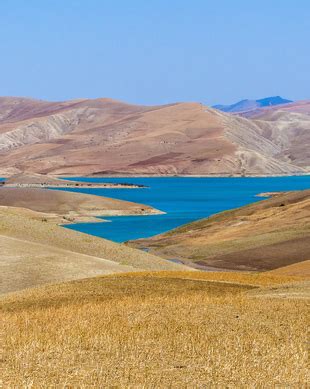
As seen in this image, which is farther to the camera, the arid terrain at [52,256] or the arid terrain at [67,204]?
the arid terrain at [67,204]

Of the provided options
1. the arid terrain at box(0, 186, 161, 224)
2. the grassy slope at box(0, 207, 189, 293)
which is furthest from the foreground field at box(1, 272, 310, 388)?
the arid terrain at box(0, 186, 161, 224)

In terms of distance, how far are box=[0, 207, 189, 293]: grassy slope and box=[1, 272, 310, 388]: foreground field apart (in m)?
15.6

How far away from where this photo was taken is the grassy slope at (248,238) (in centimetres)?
7231

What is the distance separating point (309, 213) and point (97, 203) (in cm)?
6994

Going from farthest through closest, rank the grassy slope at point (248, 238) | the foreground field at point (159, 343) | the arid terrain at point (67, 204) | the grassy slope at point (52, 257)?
the arid terrain at point (67, 204) → the grassy slope at point (248, 238) → the grassy slope at point (52, 257) → the foreground field at point (159, 343)

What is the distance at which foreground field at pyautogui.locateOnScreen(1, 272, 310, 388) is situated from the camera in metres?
13.3

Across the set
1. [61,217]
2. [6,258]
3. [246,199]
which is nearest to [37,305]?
[6,258]

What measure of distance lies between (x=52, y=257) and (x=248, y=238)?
1518 inches

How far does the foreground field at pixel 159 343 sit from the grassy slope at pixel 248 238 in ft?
146

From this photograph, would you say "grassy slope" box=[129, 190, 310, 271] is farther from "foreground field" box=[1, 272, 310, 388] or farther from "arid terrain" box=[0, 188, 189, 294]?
"foreground field" box=[1, 272, 310, 388]

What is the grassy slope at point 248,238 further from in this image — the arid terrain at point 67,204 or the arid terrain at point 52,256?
the arid terrain at point 67,204

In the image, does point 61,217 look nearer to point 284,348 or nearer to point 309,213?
point 309,213

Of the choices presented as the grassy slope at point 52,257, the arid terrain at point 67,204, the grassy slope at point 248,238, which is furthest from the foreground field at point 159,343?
the arid terrain at point 67,204

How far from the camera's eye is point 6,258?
46.9 meters
